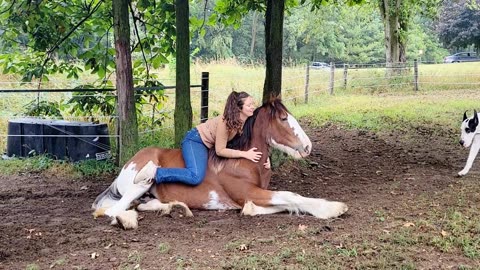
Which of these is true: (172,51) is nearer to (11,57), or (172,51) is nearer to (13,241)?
(11,57)

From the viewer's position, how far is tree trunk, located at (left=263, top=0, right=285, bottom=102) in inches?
275

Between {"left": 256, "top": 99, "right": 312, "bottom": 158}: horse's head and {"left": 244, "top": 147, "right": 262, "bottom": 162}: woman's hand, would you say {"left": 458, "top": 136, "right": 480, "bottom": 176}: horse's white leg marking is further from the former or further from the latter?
{"left": 244, "top": 147, "right": 262, "bottom": 162}: woman's hand

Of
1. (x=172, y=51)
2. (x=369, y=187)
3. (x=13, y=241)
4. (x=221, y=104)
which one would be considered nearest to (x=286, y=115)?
(x=369, y=187)

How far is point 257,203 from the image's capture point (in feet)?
15.5

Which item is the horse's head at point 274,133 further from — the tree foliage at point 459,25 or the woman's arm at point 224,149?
the tree foliage at point 459,25

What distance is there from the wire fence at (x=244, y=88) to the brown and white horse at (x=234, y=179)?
284 centimetres

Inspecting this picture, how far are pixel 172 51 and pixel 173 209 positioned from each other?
3.85m

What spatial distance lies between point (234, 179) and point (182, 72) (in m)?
2.46

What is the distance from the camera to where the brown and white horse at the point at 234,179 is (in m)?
4.75

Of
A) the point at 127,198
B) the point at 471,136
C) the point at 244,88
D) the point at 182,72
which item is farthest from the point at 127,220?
the point at 244,88

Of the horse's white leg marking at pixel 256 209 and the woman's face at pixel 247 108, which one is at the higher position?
the woman's face at pixel 247 108

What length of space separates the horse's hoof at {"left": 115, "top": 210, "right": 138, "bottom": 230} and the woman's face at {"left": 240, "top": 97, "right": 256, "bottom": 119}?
4.70ft

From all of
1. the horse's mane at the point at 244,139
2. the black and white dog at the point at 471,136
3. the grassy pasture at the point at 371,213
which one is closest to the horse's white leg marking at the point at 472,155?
the black and white dog at the point at 471,136

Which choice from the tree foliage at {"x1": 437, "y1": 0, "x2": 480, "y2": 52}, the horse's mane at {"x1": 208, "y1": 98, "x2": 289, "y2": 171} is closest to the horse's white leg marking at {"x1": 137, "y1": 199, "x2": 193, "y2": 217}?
the horse's mane at {"x1": 208, "y1": 98, "x2": 289, "y2": 171}
